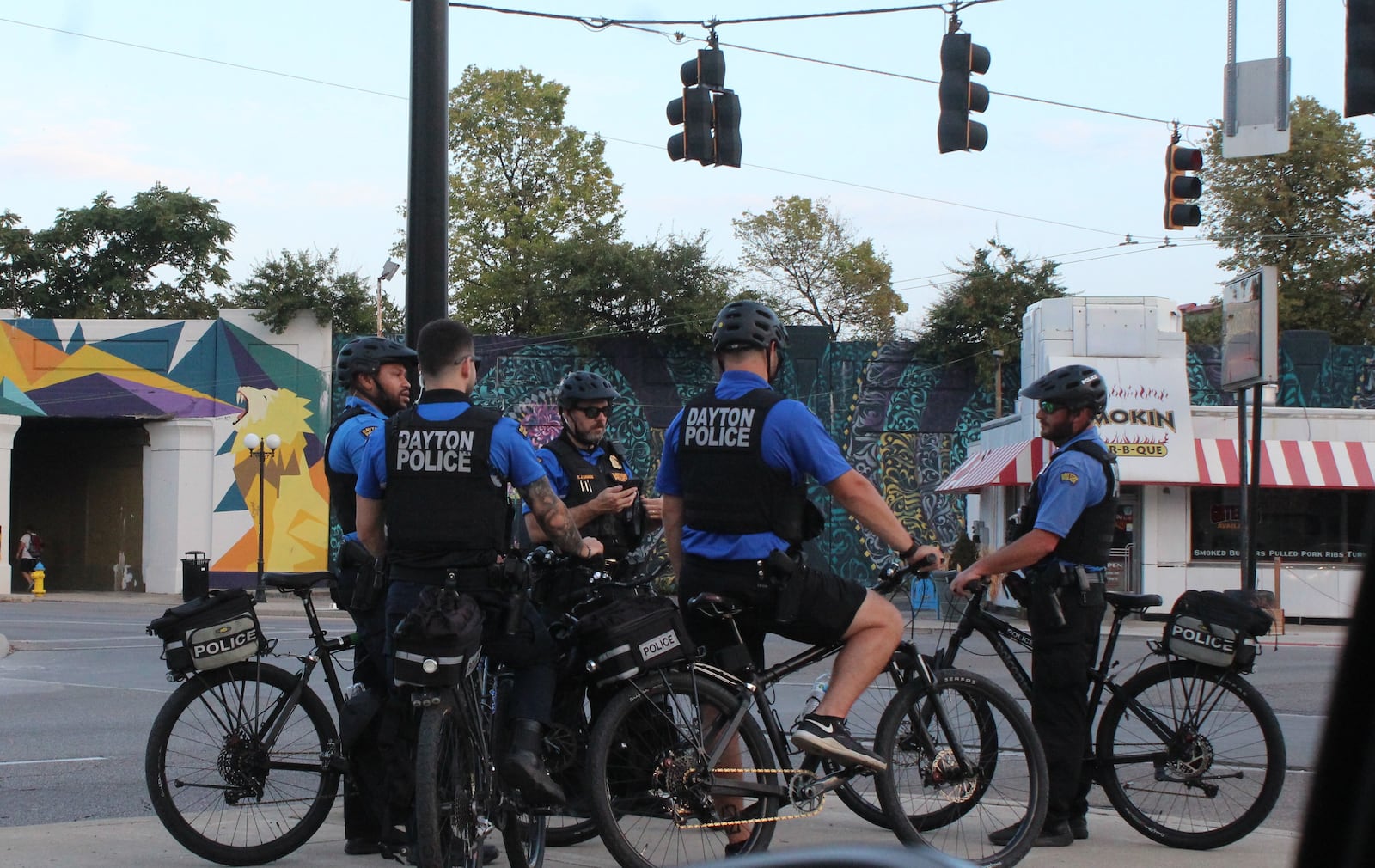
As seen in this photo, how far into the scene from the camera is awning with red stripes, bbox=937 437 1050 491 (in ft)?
90.2

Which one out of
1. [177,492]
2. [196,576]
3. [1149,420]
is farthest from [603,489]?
[177,492]

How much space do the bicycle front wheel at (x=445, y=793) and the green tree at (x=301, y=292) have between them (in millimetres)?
32069

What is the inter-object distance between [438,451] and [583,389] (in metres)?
1.97

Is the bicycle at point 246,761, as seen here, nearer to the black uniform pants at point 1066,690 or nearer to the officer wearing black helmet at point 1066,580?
the officer wearing black helmet at point 1066,580

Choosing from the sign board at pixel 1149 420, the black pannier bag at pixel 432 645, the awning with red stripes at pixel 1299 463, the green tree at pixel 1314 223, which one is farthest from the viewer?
the green tree at pixel 1314 223

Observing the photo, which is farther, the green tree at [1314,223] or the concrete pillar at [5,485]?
the green tree at [1314,223]

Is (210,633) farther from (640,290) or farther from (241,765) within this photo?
(640,290)

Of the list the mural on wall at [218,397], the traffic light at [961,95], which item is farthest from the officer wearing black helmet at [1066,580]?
the mural on wall at [218,397]

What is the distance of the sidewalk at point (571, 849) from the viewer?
543cm

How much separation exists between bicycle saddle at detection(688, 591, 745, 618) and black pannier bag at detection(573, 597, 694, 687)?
0.55 ft

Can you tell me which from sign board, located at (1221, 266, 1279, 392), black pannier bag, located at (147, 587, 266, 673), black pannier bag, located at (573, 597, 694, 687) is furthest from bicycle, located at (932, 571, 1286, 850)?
sign board, located at (1221, 266, 1279, 392)

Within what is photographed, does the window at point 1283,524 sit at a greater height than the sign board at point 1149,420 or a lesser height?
lesser

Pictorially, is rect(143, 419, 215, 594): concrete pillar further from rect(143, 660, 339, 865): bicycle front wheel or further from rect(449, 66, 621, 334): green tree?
rect(143, 660, 339, 865): bicycle front wheel

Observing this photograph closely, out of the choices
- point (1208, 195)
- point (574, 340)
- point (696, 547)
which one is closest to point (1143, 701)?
point (696, 547)
